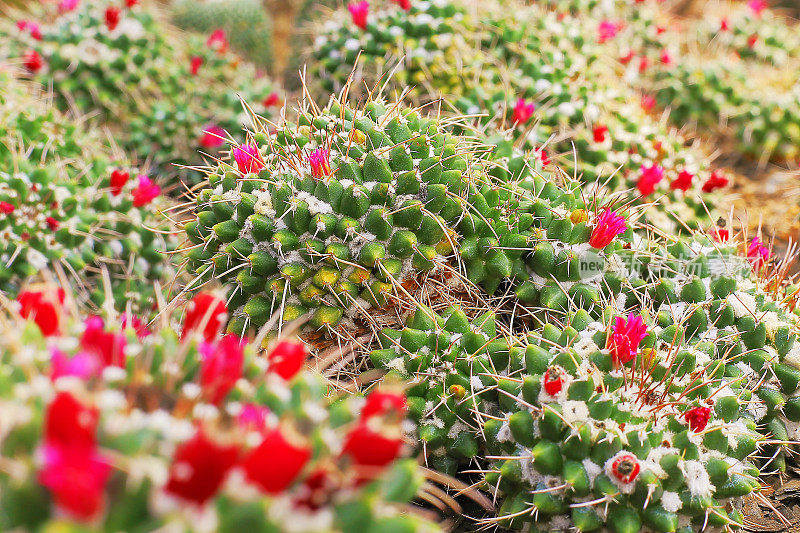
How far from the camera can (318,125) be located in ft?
8.50

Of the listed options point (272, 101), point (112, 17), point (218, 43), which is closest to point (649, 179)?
point (272, 101)

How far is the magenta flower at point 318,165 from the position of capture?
2.32 meters

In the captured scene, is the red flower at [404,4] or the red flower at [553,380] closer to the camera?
the red flower at [553,380]

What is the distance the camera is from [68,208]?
2934 mm

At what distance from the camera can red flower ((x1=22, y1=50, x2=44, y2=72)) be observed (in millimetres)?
3906

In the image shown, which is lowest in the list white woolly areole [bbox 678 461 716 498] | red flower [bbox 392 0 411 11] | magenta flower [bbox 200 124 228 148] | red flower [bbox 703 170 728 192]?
white woolly areole [bbox 678 461 716 498]

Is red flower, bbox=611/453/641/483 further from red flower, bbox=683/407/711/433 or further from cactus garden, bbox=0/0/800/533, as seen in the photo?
red flower, bbox=683/407/711/433

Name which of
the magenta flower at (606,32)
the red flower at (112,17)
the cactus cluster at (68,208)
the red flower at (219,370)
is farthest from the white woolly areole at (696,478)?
the red flower at (112,17)

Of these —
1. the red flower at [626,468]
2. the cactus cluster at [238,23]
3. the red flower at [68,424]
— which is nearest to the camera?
the red flower at [68,424]

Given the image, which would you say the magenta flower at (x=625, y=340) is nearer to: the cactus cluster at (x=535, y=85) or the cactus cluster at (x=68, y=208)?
the cactus cluster at (x=535, y=85)

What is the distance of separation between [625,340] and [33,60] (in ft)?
12.1

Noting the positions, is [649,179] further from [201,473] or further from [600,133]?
[201,473]

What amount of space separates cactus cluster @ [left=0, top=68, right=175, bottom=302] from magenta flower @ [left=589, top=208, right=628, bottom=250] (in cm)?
168

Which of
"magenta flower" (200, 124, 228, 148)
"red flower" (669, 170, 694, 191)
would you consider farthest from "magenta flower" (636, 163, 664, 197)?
"magenta flower" (200, 124, 228, 148)
